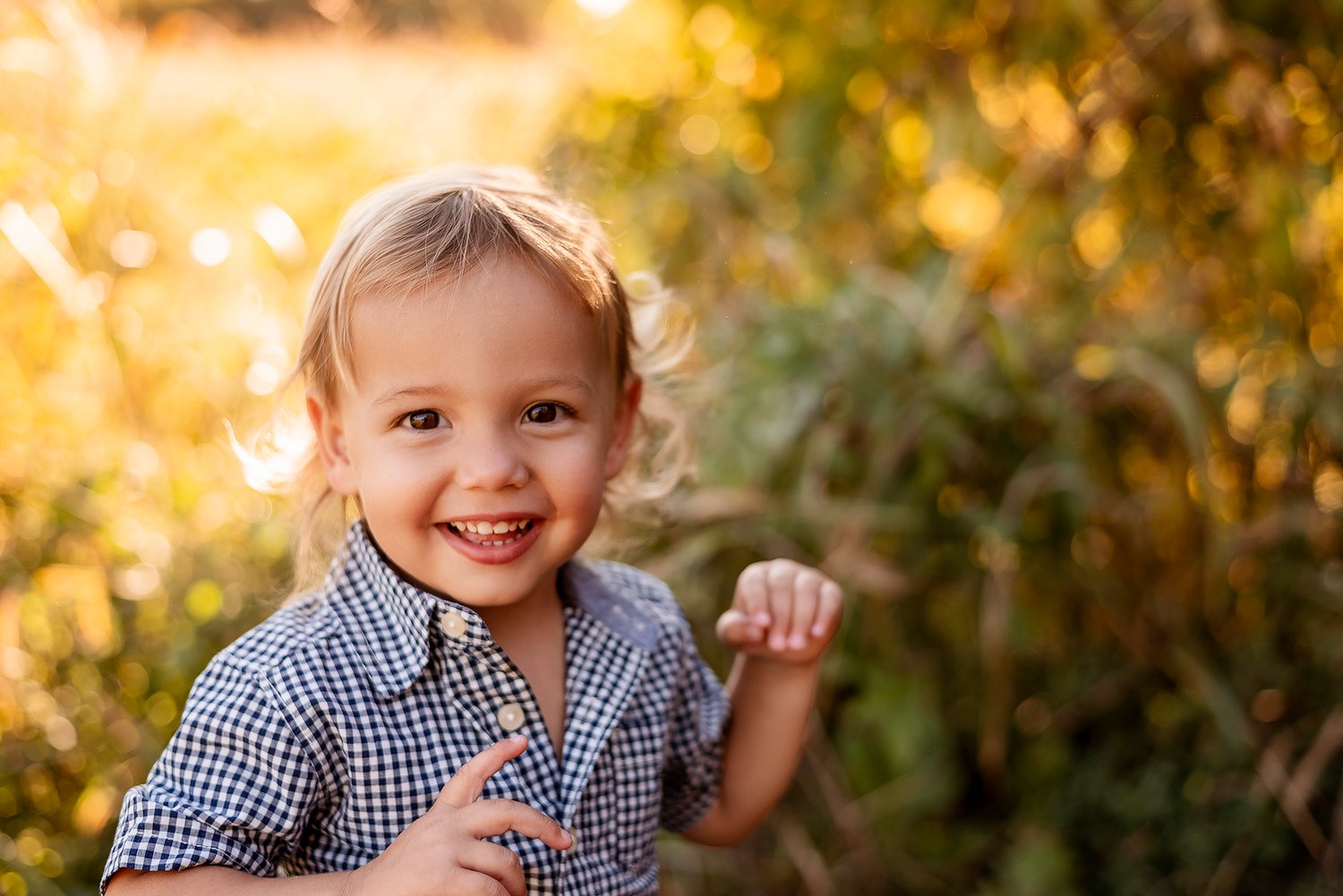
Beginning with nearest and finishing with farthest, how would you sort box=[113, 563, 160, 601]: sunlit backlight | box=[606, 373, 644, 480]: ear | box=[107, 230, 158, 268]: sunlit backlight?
box=[606, 373, 644, 480]: ear < box=[113, 563, 160, 601]: sunlit backlight < box=[107, 230, 158, 268]: sunlit backlight

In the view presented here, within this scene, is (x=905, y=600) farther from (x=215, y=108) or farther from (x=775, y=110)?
(x=215, y=108)

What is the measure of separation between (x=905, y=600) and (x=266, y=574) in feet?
3.17

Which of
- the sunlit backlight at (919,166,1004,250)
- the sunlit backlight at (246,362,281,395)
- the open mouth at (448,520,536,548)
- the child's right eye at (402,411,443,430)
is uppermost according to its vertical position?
the sunlit backlight at (919,166,1004,250)

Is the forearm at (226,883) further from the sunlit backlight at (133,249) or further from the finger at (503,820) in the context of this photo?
the sunlit backlight at (133,249)

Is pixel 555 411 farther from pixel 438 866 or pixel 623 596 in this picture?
pixel 438 866

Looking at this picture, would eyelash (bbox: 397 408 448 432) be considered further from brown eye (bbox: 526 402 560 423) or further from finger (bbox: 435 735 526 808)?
finger (bbox: 435 735 526 808)

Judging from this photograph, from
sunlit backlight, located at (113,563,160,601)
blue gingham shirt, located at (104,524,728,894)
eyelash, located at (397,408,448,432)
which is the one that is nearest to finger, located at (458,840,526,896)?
blue gingham shirt, located at (104,524,728,894)

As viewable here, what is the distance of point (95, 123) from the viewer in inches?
88.9

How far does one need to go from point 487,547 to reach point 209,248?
134cm

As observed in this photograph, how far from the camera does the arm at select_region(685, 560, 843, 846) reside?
138 cm

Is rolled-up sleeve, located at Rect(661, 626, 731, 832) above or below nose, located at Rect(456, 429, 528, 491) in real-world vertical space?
below

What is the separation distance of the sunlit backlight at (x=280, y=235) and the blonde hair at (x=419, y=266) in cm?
85

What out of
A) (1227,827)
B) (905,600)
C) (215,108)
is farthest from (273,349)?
(1227,827)

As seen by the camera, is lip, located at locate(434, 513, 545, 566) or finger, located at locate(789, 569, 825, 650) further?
finger, located at locate(789, 569, 825, 650)
